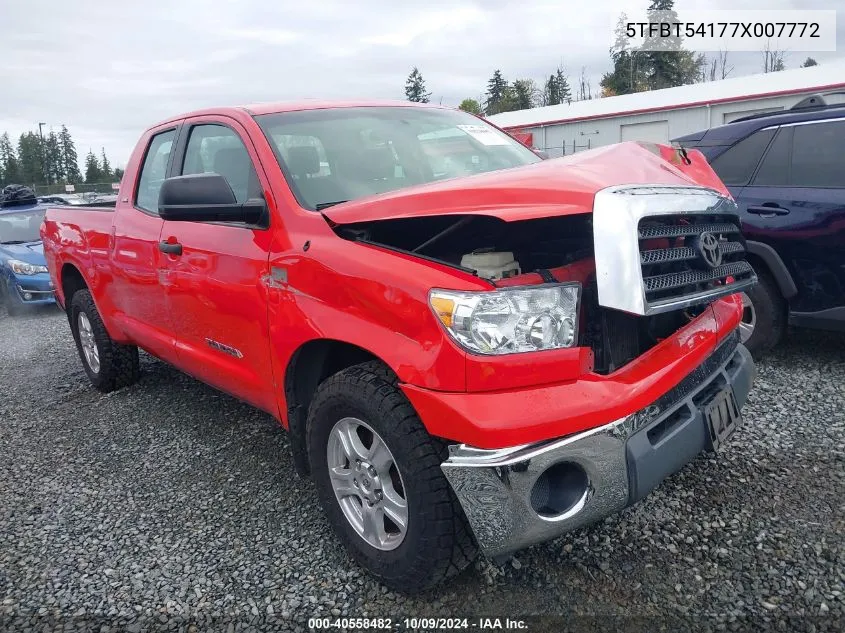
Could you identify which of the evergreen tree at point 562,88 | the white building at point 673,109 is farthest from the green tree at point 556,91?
the white building at point 673,109

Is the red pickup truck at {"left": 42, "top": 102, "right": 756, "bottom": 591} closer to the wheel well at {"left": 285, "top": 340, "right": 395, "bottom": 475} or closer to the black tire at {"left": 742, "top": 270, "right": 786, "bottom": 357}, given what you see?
the wheel well at {"left": 285, "top": 340, "right": 395, "bottom": 475}

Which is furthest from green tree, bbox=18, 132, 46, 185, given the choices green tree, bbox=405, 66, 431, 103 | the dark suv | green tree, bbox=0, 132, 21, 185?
the dark suv

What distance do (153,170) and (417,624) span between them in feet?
10.5

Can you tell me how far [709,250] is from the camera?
242cm

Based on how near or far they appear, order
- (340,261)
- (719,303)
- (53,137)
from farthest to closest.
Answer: (53,137)
(719,303)
(340,261)

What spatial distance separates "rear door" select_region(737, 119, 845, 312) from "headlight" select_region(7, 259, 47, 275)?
8.88 metres

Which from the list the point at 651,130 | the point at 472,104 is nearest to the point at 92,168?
the point at 472,104

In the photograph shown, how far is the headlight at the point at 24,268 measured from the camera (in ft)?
30.7

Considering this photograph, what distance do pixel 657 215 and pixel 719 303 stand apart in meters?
0.88

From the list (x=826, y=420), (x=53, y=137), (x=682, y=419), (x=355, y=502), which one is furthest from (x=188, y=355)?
(x=53, y=137)

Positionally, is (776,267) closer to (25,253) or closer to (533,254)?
(533,254)

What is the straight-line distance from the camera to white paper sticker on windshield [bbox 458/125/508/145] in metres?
3.68

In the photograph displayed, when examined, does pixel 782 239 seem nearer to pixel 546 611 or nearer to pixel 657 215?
pixel 657 215

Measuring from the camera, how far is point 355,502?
2.60 meters
